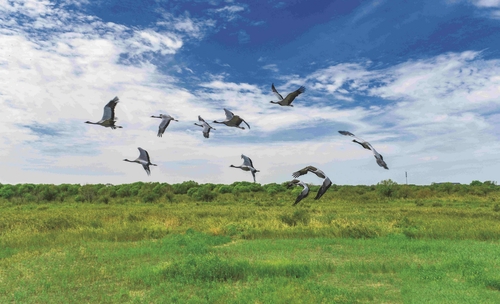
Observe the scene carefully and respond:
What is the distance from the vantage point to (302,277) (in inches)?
411

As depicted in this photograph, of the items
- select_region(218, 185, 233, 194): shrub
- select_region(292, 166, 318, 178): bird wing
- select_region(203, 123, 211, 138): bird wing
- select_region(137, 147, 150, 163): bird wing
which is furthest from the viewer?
select_region(218, 185, 233, 194): shrub

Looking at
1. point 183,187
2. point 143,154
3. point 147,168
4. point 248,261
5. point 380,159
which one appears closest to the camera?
point 380,159

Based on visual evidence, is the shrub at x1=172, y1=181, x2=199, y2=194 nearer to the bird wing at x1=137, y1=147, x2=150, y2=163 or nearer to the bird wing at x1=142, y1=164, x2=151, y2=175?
the bird wing at x1=137, y1=147, x2=150, y2=163

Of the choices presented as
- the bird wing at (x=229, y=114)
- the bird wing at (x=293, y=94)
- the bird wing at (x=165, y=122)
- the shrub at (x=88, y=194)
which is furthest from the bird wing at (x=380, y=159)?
the shrub at (x=88, y=194)

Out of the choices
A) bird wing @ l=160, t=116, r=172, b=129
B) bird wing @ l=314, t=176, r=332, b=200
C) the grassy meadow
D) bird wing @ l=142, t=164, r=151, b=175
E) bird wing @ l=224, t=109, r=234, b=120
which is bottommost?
the grassy meadow

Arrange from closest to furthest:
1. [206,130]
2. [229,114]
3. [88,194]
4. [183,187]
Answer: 1. [206,130]
2. [229,114]
3. [88,194]
4. [183,187]

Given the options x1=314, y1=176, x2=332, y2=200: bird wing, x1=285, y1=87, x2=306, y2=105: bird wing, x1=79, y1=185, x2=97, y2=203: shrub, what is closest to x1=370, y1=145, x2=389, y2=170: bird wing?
x1=314, y1=176, x2=332, y2=200: bird wing

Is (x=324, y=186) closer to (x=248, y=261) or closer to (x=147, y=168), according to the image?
(x=147, y=168)

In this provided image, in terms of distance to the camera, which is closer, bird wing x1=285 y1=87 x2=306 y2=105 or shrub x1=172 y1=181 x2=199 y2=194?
bird wing x1=285 y1=87 x2=306 y2=105

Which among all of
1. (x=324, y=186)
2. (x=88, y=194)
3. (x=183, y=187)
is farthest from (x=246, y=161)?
(x=183, y=187)

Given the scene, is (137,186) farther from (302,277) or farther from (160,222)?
(302,277)

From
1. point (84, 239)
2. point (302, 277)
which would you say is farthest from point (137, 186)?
point (302, 277)

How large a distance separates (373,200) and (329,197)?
517 centimetres

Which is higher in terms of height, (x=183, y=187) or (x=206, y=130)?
(x=183, y=187)
